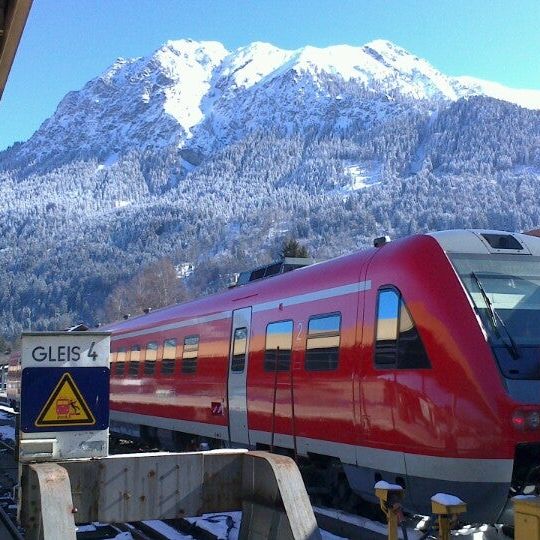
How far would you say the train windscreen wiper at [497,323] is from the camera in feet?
23.6

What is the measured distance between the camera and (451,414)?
695 cm

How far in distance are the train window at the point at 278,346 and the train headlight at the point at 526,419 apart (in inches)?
146

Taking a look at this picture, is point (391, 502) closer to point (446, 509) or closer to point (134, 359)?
point (446, 509)

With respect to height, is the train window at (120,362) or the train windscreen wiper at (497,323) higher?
the train windscreen wiper at (497,323)

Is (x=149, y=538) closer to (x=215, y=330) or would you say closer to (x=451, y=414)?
(x=451, y=414)

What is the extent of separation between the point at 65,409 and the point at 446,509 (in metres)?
2.83

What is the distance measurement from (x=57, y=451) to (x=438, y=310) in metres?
3.60

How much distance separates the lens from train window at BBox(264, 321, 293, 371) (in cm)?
1009

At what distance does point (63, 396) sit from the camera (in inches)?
232

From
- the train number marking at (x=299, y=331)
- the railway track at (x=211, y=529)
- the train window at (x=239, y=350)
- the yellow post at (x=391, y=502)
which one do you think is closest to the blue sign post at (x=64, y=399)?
the railway track at (x=211, y=529)

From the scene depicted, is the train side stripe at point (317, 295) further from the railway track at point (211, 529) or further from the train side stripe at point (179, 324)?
the railway track at point (211, 529)

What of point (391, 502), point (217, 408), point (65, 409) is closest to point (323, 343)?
point (391, 502)

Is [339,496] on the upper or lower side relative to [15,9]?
lower

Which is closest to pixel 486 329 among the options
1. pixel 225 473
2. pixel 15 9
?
pixel 225 473
